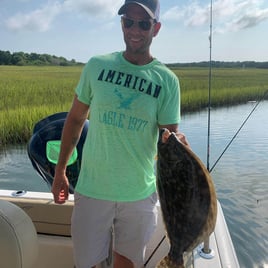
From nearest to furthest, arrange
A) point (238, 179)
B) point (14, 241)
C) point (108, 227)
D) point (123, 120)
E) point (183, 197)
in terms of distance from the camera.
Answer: point (183, 197) → point (14, 241) → point (123, 120) → point (108, 227) → point (238, 179)

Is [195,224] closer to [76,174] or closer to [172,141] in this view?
[172,141]

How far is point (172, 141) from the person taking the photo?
1410 mm

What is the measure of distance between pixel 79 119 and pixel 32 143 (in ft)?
3.96

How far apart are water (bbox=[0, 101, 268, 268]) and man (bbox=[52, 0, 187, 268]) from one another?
3.60 metres

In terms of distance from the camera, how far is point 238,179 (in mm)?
8680

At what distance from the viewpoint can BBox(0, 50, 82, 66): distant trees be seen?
194 ft

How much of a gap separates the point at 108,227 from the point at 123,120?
540mm

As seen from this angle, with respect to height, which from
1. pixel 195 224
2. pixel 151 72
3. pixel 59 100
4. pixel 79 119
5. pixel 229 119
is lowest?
pixel 229 119

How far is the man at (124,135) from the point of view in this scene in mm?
1789

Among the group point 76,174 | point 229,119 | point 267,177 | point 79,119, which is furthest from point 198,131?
point 79,119

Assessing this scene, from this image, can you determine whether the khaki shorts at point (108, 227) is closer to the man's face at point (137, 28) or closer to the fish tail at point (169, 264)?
the fish tail at point (169, 264)

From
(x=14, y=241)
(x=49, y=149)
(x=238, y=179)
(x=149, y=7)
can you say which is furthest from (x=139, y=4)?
(x=238, y=179)

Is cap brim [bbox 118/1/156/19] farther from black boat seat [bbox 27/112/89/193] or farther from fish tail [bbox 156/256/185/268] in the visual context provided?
black boat seat [bbox 27/112/89/193]

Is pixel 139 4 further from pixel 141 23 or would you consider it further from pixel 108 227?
pixel 108 227
